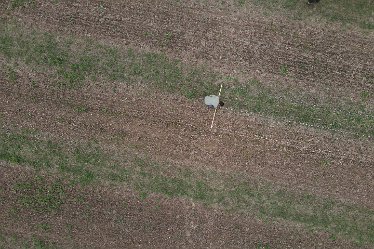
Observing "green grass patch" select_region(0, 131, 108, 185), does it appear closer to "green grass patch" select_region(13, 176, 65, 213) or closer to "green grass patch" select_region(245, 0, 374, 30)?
"green grass patch" select_region(13, 176, 65, 213)

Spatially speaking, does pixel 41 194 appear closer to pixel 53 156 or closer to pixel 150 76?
pixel 53 156

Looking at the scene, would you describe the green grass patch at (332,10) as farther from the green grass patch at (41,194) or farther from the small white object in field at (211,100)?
the green grass patch at (41,194)

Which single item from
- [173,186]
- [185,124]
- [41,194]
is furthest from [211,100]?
[41,194]

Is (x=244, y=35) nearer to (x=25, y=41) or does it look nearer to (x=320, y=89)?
(x=320, y=89)

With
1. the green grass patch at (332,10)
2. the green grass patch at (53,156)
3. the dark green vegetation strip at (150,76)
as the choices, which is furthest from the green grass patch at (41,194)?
the green grass patch at (332,10)

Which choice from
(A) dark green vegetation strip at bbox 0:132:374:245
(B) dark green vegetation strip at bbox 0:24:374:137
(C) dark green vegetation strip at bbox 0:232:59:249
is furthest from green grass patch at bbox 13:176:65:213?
(B) dark green vegetation strip at bbox 0:24:374:137


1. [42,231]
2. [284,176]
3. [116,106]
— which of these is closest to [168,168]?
[116,106]
